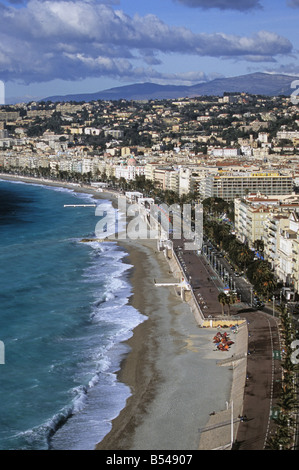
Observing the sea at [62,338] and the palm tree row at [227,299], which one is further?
the palm tree row at [227,299]

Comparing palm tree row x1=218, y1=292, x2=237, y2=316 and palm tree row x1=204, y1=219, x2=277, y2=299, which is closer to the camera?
palm tree row x1=218, y1=292, x2=237, y2=316

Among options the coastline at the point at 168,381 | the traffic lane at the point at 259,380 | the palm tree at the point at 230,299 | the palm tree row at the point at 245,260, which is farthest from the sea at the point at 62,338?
the palm tree row at the point at 245,260

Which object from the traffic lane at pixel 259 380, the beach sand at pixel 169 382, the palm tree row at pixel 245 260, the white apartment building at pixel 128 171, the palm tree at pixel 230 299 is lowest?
the beach sand at pixel 169 382

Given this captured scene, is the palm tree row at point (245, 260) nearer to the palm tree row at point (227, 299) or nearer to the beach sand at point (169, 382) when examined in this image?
the palm tree row at point (227, 299)

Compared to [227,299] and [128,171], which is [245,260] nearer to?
[227,299]

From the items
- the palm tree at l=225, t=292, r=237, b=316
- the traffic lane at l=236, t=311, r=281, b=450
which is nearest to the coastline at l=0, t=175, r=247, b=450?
the traffic lane at l=236, t=311, r=281, b=450

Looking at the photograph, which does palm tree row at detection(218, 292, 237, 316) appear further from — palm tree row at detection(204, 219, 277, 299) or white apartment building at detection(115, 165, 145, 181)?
white apartment building at detection(115, 165, 145, 181)
